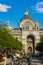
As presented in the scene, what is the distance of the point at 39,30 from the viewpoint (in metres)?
137

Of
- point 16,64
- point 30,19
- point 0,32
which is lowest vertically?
point 16,64

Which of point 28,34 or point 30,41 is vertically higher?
point 28,34

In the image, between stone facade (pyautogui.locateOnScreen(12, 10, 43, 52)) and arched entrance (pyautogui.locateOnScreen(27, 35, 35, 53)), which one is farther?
arched entrance (pyautogui.locateOnScreen(27, 35, 35, 53))

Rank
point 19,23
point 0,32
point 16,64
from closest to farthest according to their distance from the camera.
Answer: point 16,64, point 0,32, point 19,23

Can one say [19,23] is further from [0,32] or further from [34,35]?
[0,32]

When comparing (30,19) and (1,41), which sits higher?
(30,19)

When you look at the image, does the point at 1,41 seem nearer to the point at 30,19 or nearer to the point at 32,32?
the point at 32,32

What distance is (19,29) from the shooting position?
138 meters

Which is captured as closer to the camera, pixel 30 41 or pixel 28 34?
pixel 28 34

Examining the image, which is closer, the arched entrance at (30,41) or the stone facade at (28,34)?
the stone facade at (28,34)

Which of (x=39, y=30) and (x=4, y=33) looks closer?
(x=4, y=33)

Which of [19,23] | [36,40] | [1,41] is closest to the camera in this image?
[1,41]

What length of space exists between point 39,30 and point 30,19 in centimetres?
1461

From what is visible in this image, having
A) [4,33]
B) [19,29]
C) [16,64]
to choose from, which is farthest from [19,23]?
[16,64]
